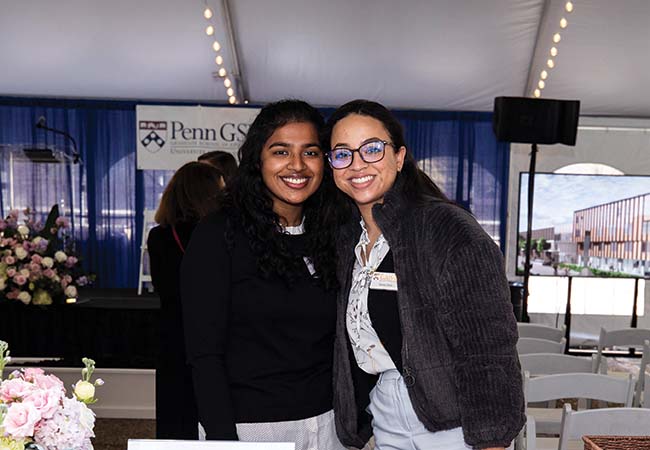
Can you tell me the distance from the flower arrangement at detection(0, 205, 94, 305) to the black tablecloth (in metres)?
0.08

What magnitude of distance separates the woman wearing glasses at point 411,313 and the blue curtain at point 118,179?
627 centimetres

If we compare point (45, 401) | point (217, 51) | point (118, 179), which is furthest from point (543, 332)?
point (118, 179)

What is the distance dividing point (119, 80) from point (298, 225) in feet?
19.8

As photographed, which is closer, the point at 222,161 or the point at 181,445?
the point at 181,445

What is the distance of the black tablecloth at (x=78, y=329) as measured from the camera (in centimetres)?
378

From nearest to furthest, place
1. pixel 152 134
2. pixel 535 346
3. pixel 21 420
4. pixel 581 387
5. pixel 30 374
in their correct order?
pixel 21 420 < pixel 30 374 < pixel 581 387 < pixel 535 346 < pixel 152 134

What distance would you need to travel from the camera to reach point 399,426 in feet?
4.75

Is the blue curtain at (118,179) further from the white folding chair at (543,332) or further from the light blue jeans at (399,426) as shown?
the light blue jeans at (399,426)

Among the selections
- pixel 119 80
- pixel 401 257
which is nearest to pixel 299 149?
pixel 401 257

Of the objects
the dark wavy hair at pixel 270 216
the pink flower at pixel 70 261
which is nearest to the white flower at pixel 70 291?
the pink flower at pixel 70 261

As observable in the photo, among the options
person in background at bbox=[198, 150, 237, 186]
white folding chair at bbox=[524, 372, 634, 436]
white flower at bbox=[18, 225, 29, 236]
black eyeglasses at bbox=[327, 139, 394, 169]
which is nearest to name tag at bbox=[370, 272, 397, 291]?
black eyeglasses at bbox=[327, 139, 394, 169]

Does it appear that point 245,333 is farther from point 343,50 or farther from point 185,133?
point 343,50

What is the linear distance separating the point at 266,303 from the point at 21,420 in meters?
0.75

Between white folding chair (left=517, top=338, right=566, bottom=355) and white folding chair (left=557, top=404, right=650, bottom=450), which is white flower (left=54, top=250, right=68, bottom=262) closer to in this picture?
white folding chair (left=517, top=338, right=566, bottom=355)
